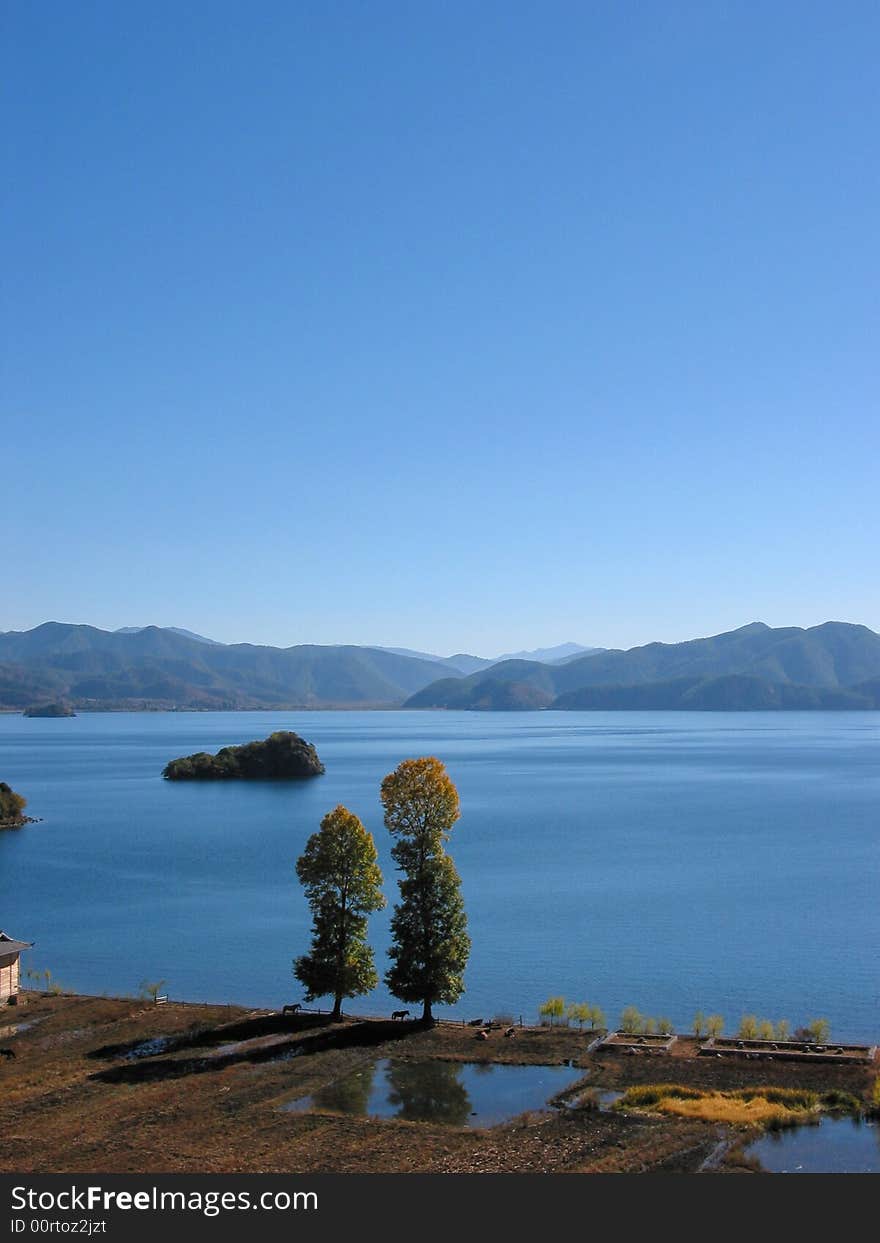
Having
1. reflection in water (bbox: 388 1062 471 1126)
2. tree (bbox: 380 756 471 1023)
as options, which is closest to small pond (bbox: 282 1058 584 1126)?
reflection in water (bbox: 388 1062 471 1126)

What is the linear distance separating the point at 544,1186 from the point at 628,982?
29742 mm

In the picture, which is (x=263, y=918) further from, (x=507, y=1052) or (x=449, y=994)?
(x=507, y=1052)

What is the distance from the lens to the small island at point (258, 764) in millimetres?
162875

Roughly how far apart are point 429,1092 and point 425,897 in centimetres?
1042

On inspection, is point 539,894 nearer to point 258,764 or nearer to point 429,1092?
point 429,1092

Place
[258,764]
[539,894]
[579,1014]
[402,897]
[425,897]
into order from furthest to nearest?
[258,764]
[539,894]
[579,1014]
[402,897]
[425,897]

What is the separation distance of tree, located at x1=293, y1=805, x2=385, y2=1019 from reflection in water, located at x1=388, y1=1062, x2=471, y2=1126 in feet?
24.1

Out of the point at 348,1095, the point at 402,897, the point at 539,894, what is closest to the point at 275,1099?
the point at 348,1095

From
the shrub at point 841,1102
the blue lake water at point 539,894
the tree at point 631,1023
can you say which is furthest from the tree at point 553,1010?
the shrub at point 841,1102

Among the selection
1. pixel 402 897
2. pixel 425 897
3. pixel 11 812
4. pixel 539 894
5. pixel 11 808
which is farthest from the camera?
pixel 11 808

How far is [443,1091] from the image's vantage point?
3073cm

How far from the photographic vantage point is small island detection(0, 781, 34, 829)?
112438mm

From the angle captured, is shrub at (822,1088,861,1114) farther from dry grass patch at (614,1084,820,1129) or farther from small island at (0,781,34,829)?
small island at (0,781,34,829)

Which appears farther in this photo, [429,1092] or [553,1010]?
[553,1010]
